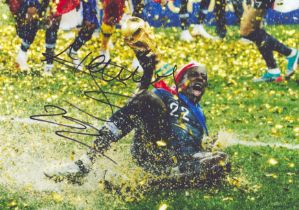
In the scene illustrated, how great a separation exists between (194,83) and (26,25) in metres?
5.49

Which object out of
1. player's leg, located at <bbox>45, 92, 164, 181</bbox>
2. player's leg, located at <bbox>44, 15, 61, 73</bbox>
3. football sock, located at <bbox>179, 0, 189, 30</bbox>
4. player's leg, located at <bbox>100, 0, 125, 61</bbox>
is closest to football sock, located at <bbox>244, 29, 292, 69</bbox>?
player's leg, located at <bbox>100, 0, 125, 61</bbox>

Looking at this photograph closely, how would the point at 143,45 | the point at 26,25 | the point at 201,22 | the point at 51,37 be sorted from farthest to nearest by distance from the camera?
the point at 201,22
the point at 26,25
the point at 51,37
the point at 143,45

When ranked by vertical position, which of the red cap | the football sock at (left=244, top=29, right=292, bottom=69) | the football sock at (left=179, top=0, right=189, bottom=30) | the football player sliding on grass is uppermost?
the football sock at (left=179, top=0, right=189, bottom=30)

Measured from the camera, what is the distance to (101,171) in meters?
5.18

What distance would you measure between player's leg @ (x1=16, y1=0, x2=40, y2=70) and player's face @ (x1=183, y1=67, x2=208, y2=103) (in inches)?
200

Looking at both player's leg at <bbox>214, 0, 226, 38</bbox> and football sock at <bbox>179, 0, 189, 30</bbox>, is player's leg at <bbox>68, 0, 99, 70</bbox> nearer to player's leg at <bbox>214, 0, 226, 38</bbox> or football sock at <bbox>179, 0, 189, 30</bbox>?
football sock at <bbox>179, 0, 189, 30</bbox>

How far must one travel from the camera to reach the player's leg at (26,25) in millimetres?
9797

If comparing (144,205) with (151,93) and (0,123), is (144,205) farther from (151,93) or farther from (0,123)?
(0,123)

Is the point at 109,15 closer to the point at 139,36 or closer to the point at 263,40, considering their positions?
the point at 263,40

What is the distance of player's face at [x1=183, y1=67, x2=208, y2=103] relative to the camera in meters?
5.13

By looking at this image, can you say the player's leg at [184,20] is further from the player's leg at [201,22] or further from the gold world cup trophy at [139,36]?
the gold world cup trophy at [139,36]

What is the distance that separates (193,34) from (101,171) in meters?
8.84

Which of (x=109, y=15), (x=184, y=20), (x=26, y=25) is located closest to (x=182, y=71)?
(x=109, y=15)

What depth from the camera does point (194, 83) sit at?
5.13 metres
